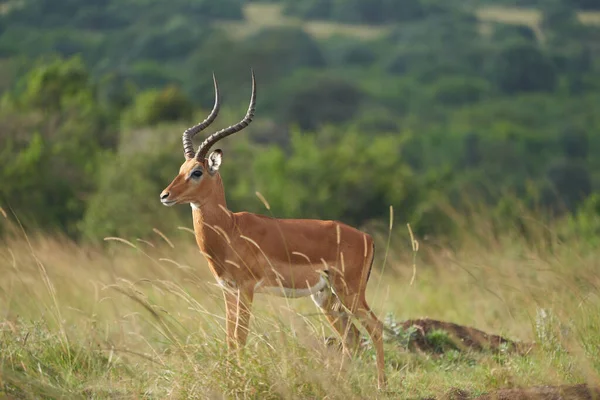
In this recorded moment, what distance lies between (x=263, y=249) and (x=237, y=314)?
0.65 meters

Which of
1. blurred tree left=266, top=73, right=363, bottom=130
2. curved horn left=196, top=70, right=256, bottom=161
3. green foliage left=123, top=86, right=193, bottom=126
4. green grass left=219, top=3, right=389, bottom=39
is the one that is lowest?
green grass left=219, top=3, right=389, bottom=39

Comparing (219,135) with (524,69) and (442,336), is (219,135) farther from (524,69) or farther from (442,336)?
(524,69)

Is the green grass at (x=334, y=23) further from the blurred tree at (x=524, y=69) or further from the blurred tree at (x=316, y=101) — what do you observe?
the blurred tree at (x=316, y=101)

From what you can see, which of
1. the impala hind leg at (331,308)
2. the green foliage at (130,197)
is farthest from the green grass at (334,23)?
the impala hind leg at (331,308)

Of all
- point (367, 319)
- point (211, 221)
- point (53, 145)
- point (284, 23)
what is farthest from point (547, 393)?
point (284, 23)

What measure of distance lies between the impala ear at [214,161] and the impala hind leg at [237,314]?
2.63 ft

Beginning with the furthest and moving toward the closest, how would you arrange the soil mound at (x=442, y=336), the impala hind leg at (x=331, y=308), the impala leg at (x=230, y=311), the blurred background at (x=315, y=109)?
the blurred background at (x=315, y=109) → the soil mound at (x=442, y=336) → the impala hind leg at (x=331, y=308) → the impala leg at (x=230, y=311)

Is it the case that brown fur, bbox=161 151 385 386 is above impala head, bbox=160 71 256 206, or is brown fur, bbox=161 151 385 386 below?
below

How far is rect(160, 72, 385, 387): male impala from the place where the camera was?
285 inches

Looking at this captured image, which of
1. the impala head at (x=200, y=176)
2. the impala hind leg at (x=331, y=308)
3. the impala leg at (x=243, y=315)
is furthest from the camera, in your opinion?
the impala hind leg at (x=331, y=308)

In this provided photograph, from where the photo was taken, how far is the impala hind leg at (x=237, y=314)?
22.3 feet

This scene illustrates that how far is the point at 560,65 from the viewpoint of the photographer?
91125 millimetres

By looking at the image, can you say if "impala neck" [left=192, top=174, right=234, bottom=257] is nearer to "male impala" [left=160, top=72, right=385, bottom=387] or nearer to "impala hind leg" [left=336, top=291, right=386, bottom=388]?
"male impala" [left=160, top=72, right=385, bottom=387]

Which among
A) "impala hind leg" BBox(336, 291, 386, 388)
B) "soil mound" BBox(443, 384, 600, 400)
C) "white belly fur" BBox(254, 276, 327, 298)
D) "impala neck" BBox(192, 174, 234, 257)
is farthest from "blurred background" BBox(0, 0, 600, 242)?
"soil mound" BBox(443, 384, 600, 400)
